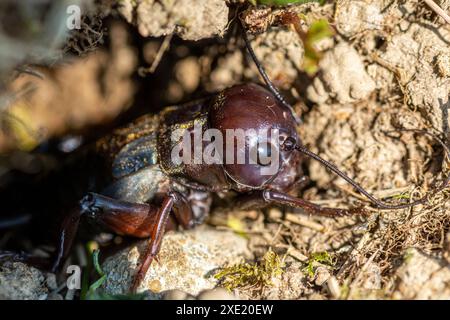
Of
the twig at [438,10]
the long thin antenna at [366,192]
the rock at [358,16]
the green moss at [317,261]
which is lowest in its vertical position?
the green moss at [317,261]

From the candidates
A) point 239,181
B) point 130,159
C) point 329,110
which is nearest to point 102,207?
point 130,159

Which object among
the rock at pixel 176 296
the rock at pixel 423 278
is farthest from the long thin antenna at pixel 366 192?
the rock at pixel 176 296

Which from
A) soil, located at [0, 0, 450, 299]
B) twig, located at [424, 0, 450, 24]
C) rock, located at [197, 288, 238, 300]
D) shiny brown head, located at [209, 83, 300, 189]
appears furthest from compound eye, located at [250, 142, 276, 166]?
twig, located at [424, 0, 450, 24]

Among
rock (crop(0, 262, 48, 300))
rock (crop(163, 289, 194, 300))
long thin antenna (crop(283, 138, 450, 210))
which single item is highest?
long thin antenna (crop(283, 138, 450, 210))

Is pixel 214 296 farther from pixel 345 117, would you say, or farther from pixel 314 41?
pixel 314 41

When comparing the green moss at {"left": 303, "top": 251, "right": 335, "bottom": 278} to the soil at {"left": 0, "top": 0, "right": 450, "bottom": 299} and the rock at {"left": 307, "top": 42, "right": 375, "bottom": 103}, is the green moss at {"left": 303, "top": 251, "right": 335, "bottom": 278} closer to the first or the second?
the soil at {"left": 0, "top": 0, "right": 450, "bottom": 299}

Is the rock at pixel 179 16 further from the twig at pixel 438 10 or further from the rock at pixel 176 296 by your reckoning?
the rock at pixel 176 296
